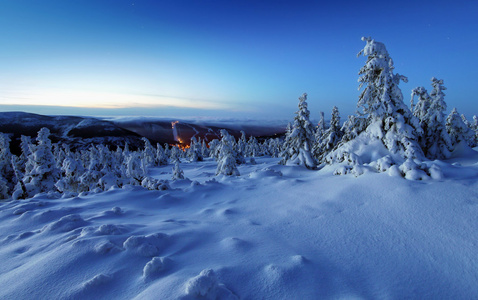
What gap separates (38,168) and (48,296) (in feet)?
80.0

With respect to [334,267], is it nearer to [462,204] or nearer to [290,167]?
[462,204]

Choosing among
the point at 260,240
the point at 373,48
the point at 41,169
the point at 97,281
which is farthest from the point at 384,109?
the point at 41,169

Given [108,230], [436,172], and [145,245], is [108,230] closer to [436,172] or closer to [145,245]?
[145,245]

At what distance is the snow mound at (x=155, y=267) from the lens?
3.14 meters

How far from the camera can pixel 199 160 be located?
57.0 meters

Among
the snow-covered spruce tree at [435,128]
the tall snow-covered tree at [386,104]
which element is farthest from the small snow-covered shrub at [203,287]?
the snow-covered spruce tree at [435,128]

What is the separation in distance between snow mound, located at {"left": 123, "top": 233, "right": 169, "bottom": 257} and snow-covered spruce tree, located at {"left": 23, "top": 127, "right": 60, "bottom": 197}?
2306cm

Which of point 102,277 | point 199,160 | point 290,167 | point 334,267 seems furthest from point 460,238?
point 199,160

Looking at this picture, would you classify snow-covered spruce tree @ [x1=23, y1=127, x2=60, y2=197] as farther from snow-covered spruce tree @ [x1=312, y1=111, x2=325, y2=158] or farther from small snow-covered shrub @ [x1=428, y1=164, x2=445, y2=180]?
snow-covered spruce tree @ [x1=312, y1=111, x2=325, y2=158]

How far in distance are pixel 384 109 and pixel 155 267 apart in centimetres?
1582

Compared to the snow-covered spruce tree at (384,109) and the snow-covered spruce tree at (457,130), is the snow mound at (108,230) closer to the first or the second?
the snow-covered spruce tree at (384,109)

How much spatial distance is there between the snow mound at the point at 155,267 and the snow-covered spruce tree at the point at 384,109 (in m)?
12.4

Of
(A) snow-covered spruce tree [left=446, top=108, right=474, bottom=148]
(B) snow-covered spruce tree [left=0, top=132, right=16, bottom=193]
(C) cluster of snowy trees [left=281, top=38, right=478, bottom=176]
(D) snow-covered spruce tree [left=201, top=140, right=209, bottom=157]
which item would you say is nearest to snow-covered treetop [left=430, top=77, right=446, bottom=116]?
(C) cluster of snowy trees [left=281, top=38, right=478, bottom=176]

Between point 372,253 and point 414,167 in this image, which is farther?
point 414,167
